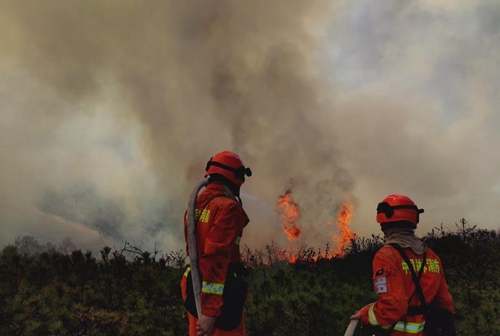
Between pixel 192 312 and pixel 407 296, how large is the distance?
79.9 inches

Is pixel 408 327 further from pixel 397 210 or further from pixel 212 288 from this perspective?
pixel 212 288

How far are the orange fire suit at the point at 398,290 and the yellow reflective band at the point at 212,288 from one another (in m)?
1.50

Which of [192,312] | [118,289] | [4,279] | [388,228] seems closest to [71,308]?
[118,289]

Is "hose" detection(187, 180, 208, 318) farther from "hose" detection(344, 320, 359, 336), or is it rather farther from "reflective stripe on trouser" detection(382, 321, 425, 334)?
"reflective stripe on trouser" detection(382, 321, 425, 334)

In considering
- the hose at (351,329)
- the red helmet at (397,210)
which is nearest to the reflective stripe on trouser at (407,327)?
the hose at (351,329)

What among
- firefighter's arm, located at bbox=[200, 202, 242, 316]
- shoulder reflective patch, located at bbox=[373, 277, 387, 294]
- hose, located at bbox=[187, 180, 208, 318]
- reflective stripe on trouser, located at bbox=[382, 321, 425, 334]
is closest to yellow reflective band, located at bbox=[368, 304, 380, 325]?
reflective stripe on trouser, located at bbox=[382, 321, 425, 334]

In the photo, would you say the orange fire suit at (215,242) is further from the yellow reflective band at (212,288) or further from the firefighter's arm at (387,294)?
the firefighter's arm at (387,294)

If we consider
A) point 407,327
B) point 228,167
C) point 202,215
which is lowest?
point 407,327

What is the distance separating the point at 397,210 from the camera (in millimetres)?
3812

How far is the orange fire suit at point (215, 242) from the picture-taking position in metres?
3.03

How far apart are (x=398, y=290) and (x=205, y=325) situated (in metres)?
1.78

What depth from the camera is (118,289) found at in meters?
7.82

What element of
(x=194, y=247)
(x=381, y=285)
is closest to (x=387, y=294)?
(x=381, y=285)

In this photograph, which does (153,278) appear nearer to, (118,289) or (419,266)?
(118,289)
